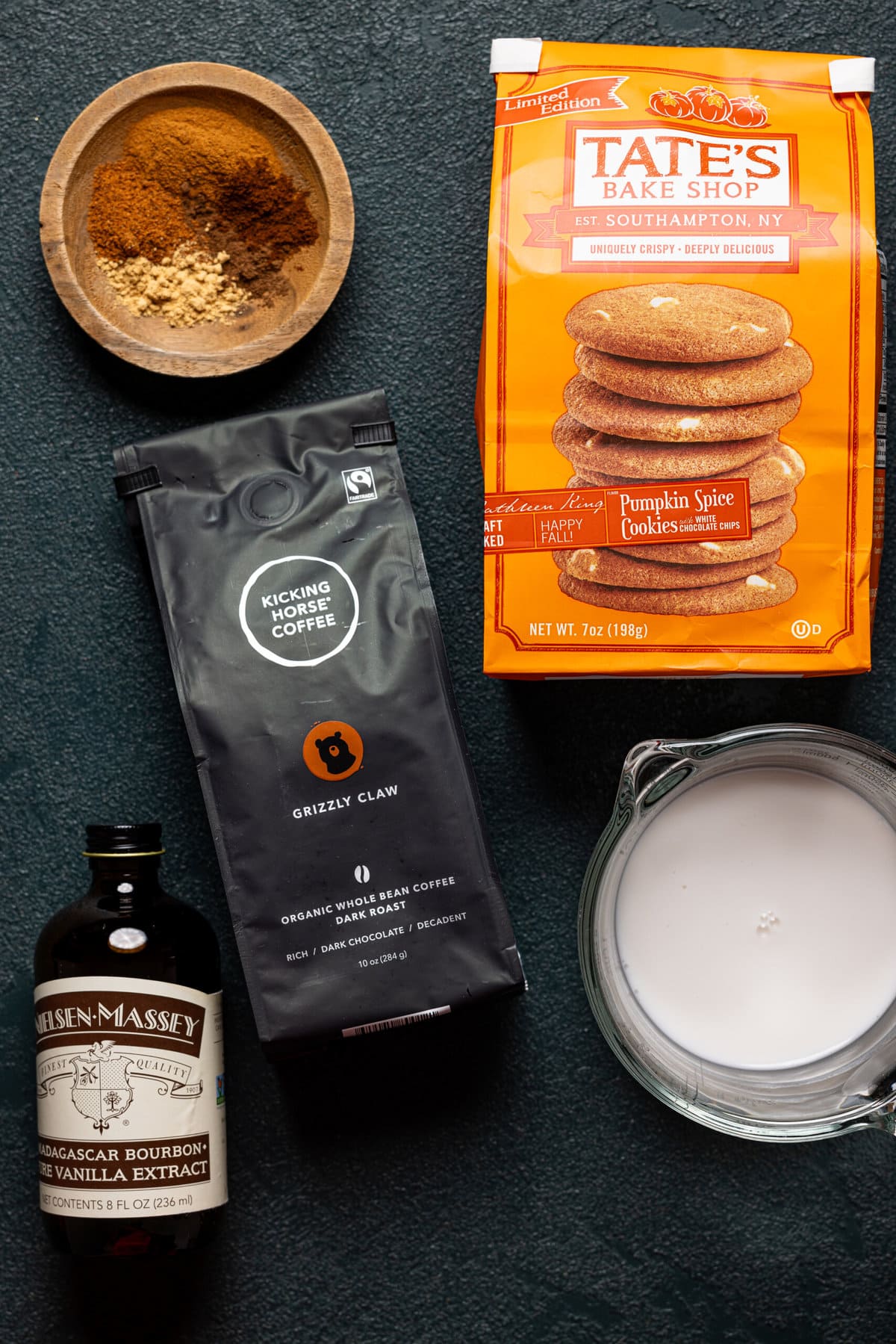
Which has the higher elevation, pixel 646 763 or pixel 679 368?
pixel 679 368

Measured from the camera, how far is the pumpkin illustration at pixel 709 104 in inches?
29.5

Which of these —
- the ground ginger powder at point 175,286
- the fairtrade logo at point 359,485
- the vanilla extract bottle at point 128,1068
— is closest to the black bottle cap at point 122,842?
the vanilla extract bottle at point 128,1068

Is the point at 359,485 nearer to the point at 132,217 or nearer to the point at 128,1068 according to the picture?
the point at 132,217

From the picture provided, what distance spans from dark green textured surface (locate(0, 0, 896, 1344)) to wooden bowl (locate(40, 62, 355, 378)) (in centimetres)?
4

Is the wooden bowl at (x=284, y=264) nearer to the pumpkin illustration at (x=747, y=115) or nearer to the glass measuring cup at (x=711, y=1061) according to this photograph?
the pumpkin illustration at (x=747, y=115)

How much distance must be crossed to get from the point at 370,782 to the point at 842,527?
41 cm

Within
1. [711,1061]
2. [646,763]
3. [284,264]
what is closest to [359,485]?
[284,264]

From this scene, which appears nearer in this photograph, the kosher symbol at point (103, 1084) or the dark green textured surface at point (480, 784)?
the kosher symbol at point (103, 1084)

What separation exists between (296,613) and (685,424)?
33cm

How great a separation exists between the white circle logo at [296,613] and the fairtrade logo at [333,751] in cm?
5

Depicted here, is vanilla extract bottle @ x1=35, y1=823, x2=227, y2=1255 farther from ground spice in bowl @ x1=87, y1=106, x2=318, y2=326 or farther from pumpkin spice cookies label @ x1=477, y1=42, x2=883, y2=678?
ground spice in bowl @ x1=87, y1=106, x2=318, y2=326

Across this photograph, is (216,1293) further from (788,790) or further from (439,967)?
(788,790)

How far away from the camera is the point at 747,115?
750 mm

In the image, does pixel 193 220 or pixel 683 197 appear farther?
pixel 193 220
